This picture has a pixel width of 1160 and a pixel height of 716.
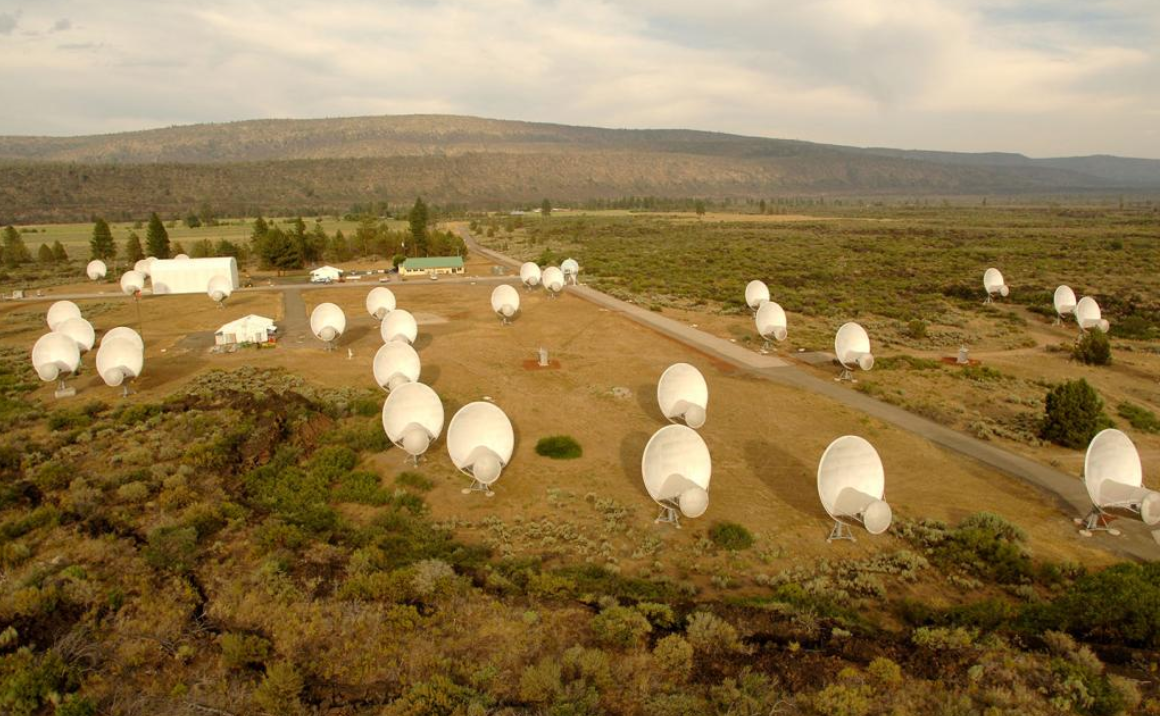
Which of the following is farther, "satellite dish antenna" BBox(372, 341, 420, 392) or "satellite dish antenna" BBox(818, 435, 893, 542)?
"satellite dish antenna" BBox(372, 341, 420, 392)

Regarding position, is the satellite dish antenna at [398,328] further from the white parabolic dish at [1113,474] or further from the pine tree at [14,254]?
the pine tree at [14,254]

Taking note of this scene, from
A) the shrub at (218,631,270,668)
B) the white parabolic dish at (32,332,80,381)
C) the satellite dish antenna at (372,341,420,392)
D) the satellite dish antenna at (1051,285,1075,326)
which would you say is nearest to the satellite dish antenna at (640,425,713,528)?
the shrub at (218,631,270,668)

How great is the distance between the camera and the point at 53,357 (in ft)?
118

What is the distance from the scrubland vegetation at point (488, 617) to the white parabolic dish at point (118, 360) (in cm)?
1029

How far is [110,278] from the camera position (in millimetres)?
85938

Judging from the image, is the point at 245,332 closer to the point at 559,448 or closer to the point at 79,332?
the point at 79,332

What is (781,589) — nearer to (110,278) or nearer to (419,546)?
(419,546)

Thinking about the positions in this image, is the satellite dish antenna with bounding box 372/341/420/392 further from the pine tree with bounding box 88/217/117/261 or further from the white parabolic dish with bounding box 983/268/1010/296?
the pine tree with bounding box 88/217/117/261

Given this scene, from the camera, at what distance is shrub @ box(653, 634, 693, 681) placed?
1584 centimetres

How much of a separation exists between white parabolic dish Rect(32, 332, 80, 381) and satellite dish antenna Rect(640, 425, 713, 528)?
A: 108 feet

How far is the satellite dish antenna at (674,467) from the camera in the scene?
2267cm

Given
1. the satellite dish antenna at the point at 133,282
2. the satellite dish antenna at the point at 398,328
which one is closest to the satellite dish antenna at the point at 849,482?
the satellite dish antenna at the point at 398,328

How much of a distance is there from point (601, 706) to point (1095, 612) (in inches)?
522

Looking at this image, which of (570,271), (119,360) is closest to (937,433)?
(119,360)
